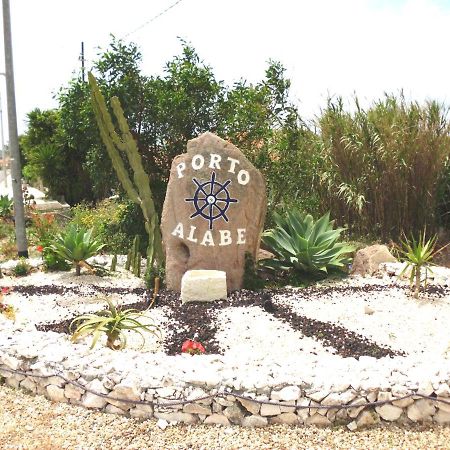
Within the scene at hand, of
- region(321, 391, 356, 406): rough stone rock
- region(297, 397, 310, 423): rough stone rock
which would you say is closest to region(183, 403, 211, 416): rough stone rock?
region(297, 397, 310, 423): rough stone rock

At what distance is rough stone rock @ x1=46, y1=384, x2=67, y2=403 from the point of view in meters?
3.68

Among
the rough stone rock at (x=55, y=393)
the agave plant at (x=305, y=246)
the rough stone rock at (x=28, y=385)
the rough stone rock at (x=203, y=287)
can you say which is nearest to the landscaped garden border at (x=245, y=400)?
the rough stone rock at (x=55, y=393)

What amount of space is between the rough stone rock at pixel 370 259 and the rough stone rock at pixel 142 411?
377 centimetres

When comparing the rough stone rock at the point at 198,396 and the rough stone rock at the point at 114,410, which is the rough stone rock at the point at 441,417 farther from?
the rough stone rock at the point at 114,410

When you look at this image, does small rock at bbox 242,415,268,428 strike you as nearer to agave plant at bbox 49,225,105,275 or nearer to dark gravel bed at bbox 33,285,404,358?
dark gravel bed at bbox 33,285,404,358

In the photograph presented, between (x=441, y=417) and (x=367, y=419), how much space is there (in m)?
0.43

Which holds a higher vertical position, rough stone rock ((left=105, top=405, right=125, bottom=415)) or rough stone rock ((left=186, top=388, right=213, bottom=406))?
rough stone rock ((left=186, top=388, right=213, bottom=406))

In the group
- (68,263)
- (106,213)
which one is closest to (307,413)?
(68,263)

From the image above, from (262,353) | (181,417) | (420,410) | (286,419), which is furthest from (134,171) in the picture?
(420,410)

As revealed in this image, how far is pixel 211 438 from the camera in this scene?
321cm

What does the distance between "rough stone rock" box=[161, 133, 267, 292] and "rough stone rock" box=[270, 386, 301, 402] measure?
263 cm

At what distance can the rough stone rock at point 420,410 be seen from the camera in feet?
10.9

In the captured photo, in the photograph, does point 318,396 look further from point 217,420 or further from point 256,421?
point 217,420

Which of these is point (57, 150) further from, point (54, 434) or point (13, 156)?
point (54, 434)
